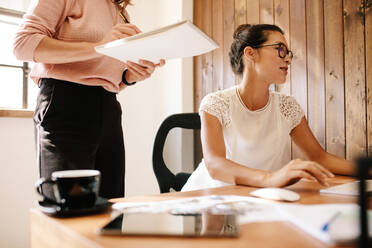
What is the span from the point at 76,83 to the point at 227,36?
1657 mm

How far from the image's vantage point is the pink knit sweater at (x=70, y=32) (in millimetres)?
983

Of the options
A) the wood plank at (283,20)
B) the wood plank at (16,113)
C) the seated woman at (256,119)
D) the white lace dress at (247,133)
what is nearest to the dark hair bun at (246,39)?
the seated woman at (256,119)

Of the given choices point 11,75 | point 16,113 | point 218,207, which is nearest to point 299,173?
point 218,207

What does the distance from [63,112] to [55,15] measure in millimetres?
321

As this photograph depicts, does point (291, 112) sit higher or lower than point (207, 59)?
lower

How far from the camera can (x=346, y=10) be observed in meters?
1.75

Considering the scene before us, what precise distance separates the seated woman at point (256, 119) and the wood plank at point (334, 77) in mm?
346

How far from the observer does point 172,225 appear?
0.52 meters

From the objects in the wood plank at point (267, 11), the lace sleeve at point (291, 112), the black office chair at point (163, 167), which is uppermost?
the wood plank at point (267, 11)

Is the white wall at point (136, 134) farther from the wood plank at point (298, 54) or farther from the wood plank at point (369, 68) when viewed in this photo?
the wood plank at point (369, 68)

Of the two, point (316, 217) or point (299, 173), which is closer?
point (316, 217)

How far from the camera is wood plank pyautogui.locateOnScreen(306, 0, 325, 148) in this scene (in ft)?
6.13

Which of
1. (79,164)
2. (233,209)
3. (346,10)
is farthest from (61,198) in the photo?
(346,10)

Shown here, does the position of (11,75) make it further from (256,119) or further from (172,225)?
(172,225)
